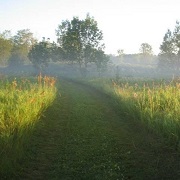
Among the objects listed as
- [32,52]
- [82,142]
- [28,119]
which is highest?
[32,52]

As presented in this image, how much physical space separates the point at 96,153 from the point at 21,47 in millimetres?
94451

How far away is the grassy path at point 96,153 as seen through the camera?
5648 mm

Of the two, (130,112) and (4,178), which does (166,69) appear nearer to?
(130,112)

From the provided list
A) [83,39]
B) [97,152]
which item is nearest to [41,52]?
[83,39]

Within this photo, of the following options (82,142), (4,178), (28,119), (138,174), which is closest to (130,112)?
(82,142)

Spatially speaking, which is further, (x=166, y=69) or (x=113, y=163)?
(x=166, y=69)

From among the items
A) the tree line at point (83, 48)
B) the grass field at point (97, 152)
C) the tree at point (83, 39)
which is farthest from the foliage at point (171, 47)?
the grass field at point (97, 152)

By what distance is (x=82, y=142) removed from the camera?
784 cm

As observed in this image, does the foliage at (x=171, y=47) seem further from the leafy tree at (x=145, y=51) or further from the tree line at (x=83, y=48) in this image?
the leafy tree at (x=145, y=51)

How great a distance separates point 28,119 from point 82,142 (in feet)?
5.85

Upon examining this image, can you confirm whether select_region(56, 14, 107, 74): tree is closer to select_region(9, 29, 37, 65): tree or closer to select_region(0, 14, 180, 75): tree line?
select_region(0, 14, 180, 75): tree line

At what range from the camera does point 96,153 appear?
6.88 m

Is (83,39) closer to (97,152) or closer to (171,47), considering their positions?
(171,47)

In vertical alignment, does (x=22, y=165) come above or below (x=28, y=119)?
below
